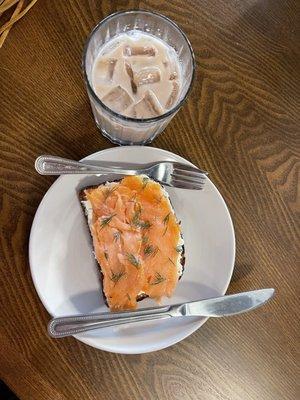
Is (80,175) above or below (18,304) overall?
above

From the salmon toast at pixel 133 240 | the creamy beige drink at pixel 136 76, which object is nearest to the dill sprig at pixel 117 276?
the salmon toast at pixel 133 240

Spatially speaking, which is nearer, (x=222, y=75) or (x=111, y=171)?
(x=111, y=171)

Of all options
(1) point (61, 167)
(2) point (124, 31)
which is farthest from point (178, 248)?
(2) point (124, 31)

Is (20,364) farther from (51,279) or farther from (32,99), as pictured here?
(32,99)

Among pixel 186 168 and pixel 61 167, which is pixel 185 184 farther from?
pixel 61 167

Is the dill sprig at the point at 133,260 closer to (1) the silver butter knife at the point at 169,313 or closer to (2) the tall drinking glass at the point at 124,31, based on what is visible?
(1) the silver butter knife at the point at 169,313

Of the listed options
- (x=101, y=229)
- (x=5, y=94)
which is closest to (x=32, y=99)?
(x=5, y=94)

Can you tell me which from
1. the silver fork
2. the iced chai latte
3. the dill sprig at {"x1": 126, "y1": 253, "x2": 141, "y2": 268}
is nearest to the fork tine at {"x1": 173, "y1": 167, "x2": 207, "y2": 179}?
the silver fork
